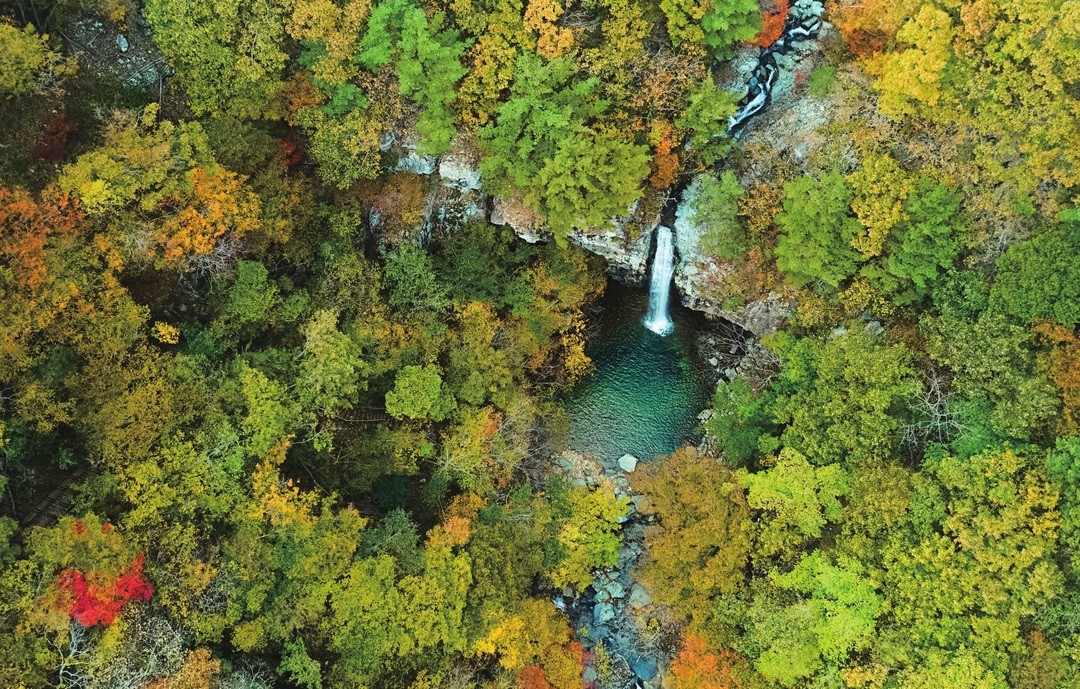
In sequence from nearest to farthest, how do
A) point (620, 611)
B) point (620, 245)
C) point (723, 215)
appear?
1. point (723, 215)
2. point (620, 611)
3. point (620, 245)

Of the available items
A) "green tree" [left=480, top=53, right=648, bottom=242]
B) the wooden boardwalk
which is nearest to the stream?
"green tree" [left=480, top=53, right=648, bottom=242]

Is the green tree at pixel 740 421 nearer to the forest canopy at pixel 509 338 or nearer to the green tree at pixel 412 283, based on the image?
the forest canopy at pixel 509 338

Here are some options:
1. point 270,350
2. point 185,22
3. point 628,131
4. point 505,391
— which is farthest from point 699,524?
point 185,22

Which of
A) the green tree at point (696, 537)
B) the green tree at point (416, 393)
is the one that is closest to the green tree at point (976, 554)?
the green tree at point (696, 537)

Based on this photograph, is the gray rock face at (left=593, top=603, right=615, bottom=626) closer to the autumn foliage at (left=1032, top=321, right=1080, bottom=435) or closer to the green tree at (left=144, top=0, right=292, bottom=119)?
the autumn foliage at (left=1032, top=321, right=1080, bottom=435)

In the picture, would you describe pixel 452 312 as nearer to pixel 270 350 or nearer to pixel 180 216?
pixel 270 350

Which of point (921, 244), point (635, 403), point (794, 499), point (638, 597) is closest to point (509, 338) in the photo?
point (635, 403)

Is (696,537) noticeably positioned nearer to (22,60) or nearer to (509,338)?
(509,338)
